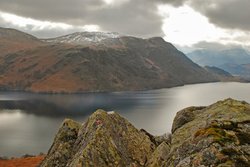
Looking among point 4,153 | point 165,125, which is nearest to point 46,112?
point 165,125

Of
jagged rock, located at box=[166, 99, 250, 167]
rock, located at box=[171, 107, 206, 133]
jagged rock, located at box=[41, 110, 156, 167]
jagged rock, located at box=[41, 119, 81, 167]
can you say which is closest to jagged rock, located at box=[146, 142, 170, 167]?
jagged rock, located at box=[166, 99, 250, 167]

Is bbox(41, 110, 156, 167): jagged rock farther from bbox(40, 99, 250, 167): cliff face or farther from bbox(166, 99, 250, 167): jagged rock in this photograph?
bbox(166, 99, 250, 167): jagged rock

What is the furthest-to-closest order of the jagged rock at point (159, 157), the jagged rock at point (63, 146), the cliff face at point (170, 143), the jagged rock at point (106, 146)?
the jagged rock at point (63, 146) → the jagged rock at point (106, 146) → the jagged rock at point (159, 157) → the cliff face at point (170, 143)

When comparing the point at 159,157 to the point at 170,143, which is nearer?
the point at 159,157

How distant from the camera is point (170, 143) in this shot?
1880 cm

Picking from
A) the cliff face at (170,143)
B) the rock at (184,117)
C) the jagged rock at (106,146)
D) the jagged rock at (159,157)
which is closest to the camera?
the cliff face at (170,143)

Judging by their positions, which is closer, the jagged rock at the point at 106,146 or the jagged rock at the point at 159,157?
the jagged rock at the point at 159,157

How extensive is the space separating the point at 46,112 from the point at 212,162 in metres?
194

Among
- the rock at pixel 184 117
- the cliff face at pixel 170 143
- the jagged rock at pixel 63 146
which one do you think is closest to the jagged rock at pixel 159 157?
the cliff face at pixel 170 143

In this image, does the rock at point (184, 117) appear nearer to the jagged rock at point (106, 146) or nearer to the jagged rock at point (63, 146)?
the jagged rock at point (106, 146)

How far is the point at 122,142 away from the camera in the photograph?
766 inches

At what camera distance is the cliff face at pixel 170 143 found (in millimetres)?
12625

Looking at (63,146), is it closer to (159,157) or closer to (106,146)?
(106,146)

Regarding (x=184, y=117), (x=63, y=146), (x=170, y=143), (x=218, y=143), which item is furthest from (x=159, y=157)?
(x=63, y=146)
